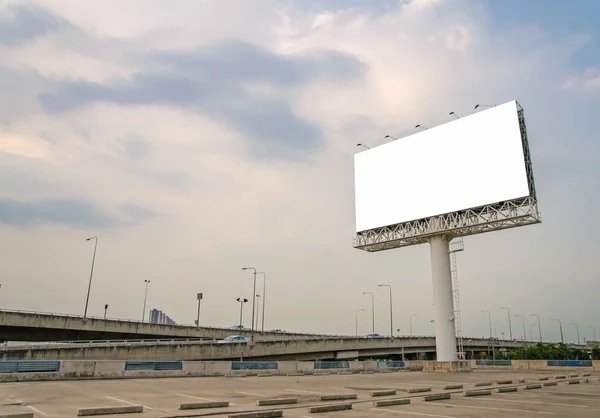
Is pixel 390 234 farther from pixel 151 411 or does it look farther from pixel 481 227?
pixel 151 411

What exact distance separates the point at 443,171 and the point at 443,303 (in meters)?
15.2

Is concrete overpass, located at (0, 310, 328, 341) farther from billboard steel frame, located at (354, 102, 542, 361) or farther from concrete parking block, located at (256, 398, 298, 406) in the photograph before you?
concrete parking block, located at (256, 398, 298, 406)

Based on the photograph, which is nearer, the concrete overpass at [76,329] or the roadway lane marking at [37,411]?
the roadway lane marking at [37,411]

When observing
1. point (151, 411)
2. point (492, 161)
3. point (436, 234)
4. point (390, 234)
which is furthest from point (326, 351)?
point (151, 411)

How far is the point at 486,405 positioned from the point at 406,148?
43.8m

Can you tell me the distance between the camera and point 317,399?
18422mm

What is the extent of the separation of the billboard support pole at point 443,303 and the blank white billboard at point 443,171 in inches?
191

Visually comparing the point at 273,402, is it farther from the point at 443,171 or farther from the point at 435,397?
the point at 443,171

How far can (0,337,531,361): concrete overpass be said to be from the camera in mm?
42594

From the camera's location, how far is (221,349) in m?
56.2

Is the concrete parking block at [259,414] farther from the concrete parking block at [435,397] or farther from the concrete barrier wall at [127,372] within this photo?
the concrete barrier wall at [127,372]

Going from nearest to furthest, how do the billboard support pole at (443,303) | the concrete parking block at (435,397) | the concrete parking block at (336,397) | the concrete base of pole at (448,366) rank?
1. the concrete parking block at (336,397)
2. the concrete parking block at (435,397)
3. the concrete base of pole at (448,366)
4. the billboard support pole at (443,303)

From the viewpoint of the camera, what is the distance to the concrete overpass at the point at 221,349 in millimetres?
42594

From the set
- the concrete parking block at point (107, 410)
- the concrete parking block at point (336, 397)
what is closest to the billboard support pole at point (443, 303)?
the concrete parking block at point (336, 397)
